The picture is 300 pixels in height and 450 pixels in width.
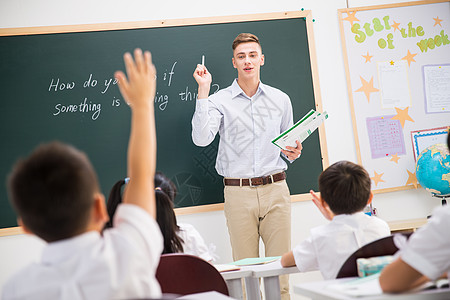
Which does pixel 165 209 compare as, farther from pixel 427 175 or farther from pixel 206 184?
pixel 427 175

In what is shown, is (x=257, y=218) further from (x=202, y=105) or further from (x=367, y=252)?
(x=367, y=252)

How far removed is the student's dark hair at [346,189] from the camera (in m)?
2.15

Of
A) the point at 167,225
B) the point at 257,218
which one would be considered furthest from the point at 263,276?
the point at 257,218

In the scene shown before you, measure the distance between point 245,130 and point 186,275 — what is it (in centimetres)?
235

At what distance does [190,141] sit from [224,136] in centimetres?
27

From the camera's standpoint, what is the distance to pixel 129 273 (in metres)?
1.08

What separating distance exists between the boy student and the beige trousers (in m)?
2.90

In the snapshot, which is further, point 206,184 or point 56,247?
point 206,184

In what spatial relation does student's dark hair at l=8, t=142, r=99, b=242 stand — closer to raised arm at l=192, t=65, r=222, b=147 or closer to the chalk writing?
raised arm at l=192, t=65, r=222, b=147

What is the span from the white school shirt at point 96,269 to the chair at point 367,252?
79 centimetres

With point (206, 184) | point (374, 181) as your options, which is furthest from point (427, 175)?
point (206, 184)

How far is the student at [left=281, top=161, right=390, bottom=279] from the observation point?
2.11 m

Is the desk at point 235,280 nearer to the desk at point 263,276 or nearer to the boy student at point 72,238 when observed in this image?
the desk at point 263,276

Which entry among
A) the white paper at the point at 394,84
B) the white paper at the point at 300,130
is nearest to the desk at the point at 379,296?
the white paper at the point at 300,130
